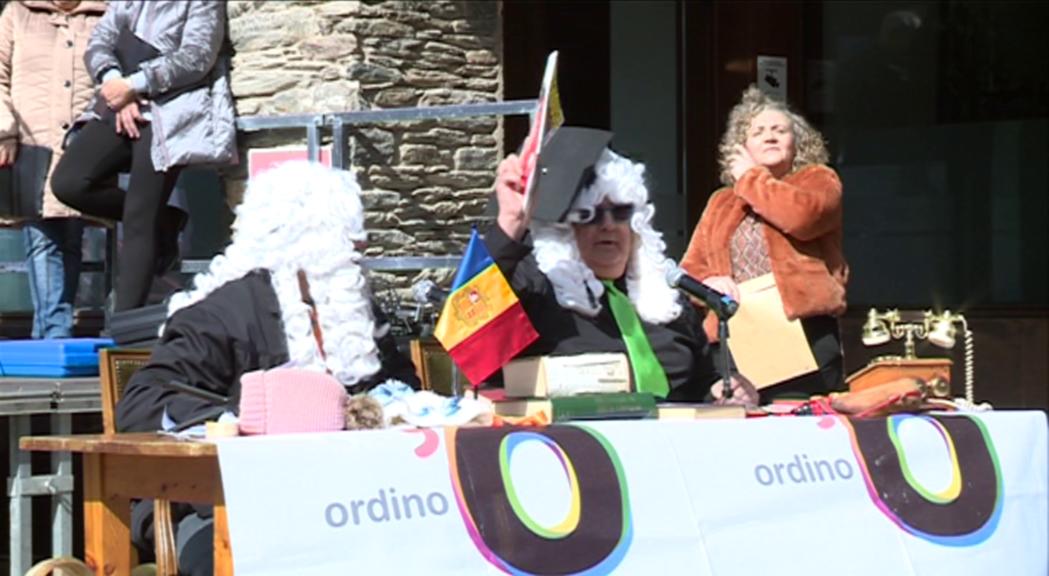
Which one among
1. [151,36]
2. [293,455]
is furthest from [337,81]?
[293,455]

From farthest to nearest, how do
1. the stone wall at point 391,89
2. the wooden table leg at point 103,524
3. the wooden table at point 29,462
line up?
the stone wall at point 391,89 → the wooden table at point 29,462 → the wooden table leg at point 103,524

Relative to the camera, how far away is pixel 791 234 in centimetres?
581

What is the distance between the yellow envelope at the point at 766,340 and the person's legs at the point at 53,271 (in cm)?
288

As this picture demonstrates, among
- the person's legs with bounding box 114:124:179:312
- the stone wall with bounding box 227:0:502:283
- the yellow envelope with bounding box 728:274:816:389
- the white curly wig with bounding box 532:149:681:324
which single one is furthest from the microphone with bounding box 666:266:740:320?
the stone wall with bounding box 227:0:502:283

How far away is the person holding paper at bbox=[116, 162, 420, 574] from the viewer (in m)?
4.50

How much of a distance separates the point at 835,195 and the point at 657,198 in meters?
4.65

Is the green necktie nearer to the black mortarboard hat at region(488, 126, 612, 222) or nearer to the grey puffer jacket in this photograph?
the black mortarboard hat at region(488, 126, 612, 222)

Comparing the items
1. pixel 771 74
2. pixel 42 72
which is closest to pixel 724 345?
pixel 42 72

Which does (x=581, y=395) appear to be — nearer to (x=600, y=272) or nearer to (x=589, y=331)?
(x=589, y=331)

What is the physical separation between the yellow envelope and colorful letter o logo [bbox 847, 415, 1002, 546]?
3.03 ft

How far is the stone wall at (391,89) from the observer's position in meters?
7.93

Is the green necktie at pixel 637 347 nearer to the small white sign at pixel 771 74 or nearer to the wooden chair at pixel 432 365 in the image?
the wooden chair at pixel 432 365

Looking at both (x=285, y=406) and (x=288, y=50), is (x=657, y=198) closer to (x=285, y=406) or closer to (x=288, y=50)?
(x=288, y=50)

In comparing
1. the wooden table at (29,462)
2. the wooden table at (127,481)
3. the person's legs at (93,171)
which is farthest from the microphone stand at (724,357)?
the person's legs at (93,171)
